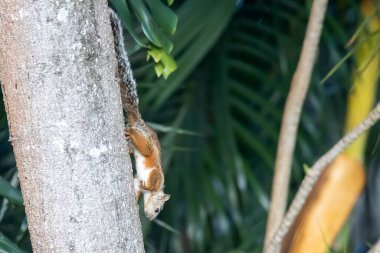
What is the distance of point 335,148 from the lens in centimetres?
99

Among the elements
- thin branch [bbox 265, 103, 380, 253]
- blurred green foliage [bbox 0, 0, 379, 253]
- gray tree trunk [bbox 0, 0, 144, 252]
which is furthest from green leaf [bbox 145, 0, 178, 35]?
blurred green foliage [bbox 0, 0, 379, 253]

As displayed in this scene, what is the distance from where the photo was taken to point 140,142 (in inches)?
39.9

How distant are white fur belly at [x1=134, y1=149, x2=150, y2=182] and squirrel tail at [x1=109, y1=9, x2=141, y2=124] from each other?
8 centimetres

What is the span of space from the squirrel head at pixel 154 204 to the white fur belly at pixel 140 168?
0.17 feet

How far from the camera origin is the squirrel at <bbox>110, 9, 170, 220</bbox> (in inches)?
36.0

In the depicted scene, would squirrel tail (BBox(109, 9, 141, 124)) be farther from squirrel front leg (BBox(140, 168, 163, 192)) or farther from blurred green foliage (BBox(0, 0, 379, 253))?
blurred green foliage (BBox(0, 0, 379, 253))

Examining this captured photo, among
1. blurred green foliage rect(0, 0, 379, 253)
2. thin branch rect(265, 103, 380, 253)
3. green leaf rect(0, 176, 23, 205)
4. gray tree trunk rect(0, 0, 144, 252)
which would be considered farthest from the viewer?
blurred green foliage rect(0, 0, 379, 253)

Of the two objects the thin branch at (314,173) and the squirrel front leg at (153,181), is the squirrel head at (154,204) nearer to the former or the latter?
the squirrel front leg at (153,181)

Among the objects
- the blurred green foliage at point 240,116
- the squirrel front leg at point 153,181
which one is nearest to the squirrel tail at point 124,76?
the squirrel front leg at point 153,181

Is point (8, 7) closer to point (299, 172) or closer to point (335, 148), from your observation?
point (335, 148)

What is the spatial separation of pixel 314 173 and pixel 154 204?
10.2 inches

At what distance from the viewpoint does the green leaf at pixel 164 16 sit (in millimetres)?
854

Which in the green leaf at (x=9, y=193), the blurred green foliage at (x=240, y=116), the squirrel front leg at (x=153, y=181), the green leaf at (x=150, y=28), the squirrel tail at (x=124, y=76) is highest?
the green leaf at (x=150, y=28)

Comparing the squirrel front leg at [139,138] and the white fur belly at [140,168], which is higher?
the squirrel front leg at [139,138]
